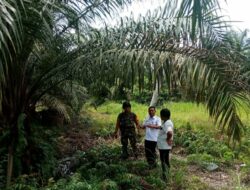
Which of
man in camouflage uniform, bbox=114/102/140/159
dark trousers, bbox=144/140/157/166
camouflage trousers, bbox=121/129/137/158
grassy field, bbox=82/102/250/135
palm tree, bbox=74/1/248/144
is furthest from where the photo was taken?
grassy field, bbox=82/102/250/135

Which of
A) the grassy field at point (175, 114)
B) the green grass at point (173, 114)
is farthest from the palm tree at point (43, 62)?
the green grass at point (173, 114)

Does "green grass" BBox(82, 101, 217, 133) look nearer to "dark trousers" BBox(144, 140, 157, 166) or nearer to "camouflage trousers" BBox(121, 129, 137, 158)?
"camouflage trousers" BBox(121, 129, 137, 158)

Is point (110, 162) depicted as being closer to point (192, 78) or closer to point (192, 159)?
point (192, 159)

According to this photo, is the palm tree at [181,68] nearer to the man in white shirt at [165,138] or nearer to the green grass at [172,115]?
the man in white shirt at [165,138]

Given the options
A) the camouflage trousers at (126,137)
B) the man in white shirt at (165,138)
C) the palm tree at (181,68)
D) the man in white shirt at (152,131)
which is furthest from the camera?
the camouflage trousers at (126,137)

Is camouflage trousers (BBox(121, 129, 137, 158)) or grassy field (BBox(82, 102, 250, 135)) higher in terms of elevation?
grassy field (BBox(82, 102, 250, 135))

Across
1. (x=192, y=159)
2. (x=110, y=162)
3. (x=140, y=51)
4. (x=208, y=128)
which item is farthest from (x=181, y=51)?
(x=208, y=128)

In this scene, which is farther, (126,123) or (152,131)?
(126,123)

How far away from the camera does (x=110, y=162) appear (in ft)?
30.7

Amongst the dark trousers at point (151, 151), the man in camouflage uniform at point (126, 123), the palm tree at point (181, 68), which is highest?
the palm tree at point (181, 68)

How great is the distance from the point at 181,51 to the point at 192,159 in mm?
4315

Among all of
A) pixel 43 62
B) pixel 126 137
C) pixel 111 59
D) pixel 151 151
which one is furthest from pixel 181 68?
pixel 126 137

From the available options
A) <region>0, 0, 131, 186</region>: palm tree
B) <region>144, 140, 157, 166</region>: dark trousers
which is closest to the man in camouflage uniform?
<region>144, 140, 157, 166</region>: dark trousers

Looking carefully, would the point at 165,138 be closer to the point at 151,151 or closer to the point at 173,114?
the point at 151,151
